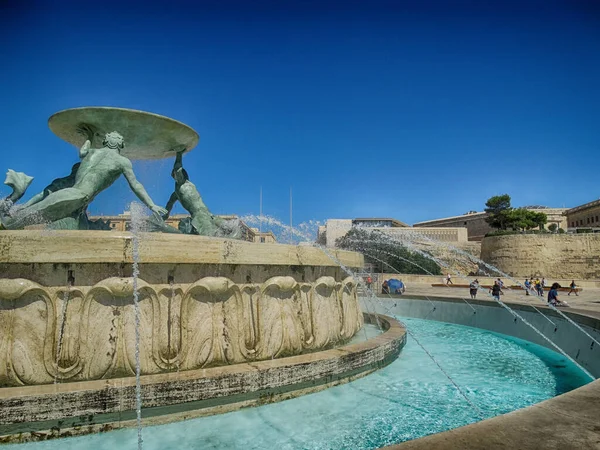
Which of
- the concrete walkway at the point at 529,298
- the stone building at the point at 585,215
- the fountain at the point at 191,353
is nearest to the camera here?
the fountain at the point at 191,353

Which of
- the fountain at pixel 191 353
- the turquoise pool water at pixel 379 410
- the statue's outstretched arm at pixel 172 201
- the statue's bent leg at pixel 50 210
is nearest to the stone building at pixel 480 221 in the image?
the turquoise pool water at pixel 379 410

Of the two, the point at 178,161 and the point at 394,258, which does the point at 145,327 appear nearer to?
the point at 178,161

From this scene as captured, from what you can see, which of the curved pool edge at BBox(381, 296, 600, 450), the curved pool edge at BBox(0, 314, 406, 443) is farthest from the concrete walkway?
the curved pool edge at BBox(381, 296, 600, 450)

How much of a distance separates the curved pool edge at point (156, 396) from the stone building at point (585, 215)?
2385 inches

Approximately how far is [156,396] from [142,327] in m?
0.62

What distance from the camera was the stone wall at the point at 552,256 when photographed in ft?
131

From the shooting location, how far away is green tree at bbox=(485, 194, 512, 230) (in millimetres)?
56700

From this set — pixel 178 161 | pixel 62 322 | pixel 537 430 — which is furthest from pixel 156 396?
pixel 178 161

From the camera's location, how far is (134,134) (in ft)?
20.0

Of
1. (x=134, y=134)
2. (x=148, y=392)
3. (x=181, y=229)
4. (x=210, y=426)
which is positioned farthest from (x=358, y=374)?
(x=134, y=134)

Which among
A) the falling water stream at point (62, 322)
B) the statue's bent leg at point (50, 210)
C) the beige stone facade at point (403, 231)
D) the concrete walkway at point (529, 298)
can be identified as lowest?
the concrete walkway at point (529, 298)

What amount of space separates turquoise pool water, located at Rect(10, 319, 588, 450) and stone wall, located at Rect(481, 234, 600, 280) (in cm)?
4082

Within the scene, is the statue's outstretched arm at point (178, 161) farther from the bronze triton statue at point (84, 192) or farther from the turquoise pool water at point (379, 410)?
the turquoise pool water at point (379, 410)

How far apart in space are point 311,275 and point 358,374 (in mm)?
1121
